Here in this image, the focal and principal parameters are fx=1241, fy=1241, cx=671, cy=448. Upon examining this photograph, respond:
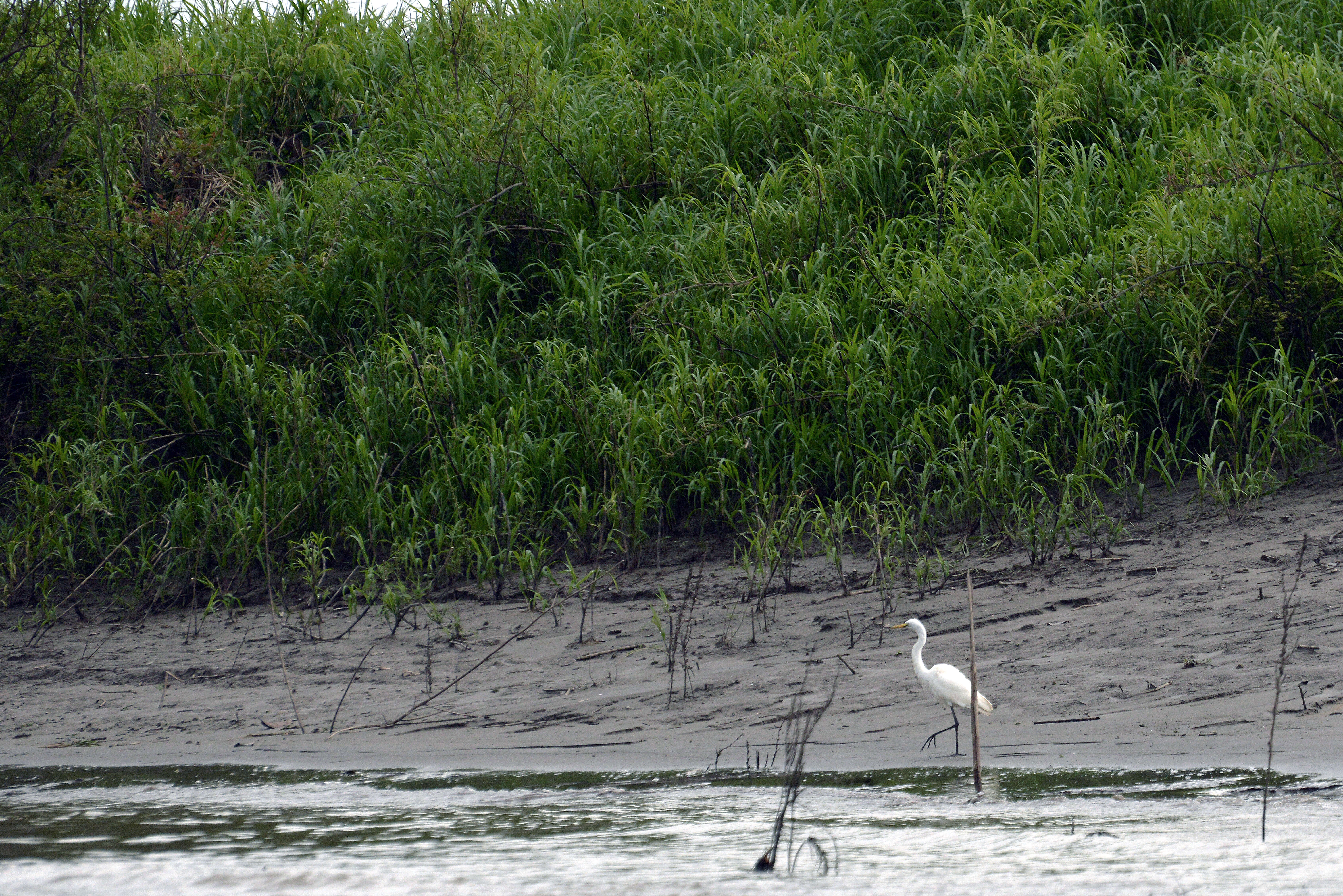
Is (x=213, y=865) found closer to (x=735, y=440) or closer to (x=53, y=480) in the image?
(x=735, y=440)

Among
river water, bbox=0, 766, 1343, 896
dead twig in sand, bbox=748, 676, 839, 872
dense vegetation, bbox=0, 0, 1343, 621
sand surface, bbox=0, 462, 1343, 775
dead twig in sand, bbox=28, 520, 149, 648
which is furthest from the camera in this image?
dense vegetation, bbox=0, 0, 1343, 621

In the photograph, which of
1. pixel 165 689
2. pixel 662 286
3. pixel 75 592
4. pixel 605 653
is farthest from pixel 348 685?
pixel 662 286

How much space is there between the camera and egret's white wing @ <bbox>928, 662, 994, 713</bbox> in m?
4.20

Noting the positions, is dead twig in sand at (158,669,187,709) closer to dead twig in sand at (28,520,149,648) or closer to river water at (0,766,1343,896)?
dead twig in sand at (28,520,149,648)

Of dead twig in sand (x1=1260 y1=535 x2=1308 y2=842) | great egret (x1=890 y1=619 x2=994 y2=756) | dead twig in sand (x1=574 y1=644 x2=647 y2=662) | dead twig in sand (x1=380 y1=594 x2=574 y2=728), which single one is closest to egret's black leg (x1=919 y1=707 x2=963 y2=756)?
great egret (x1=890 y1=619 x2=994 y2=756)

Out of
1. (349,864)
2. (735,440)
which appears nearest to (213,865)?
(349,864)

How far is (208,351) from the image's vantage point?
27.8ft

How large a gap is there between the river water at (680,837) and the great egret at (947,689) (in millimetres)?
249

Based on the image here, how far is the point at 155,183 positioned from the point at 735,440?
560 cm

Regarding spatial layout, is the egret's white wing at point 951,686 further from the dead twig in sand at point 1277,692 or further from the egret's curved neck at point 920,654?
the dead twig in sand at point 1277,692

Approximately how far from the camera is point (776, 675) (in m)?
5.15

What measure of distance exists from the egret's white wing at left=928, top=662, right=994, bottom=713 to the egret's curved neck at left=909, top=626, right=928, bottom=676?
0.19 feet

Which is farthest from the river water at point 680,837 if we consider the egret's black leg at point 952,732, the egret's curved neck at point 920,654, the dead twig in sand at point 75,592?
the dead twig in sand at point 75,592

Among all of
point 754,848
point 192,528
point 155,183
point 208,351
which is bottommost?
point 754,848
